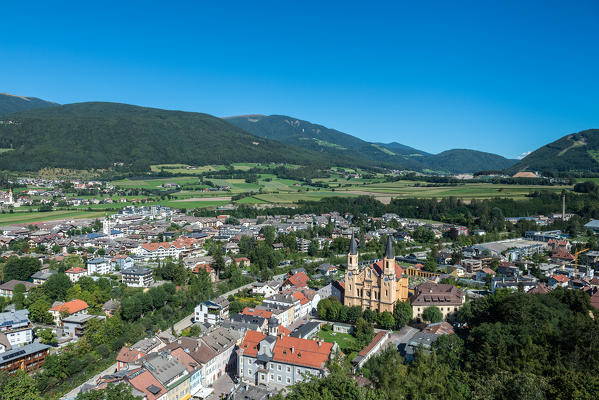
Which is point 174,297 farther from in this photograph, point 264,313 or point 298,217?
point 298,217

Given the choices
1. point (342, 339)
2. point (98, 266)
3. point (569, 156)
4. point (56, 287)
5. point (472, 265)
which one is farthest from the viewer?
point (569, 156)

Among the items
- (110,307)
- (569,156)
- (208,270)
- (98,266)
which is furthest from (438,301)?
(569,156)

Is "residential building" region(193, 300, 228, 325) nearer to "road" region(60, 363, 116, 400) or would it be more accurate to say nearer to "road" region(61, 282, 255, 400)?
"road" region(61, 282, 255, 400)

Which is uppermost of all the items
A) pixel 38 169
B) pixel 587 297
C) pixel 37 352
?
pixel 38 169

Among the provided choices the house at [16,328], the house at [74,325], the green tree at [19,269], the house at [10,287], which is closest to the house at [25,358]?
the house at [16,328]

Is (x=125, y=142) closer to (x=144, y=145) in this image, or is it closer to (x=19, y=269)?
(x=144, y=145)

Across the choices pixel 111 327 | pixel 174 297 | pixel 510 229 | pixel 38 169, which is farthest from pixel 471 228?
pixel 38 169

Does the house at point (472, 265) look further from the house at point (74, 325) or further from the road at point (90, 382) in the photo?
the road at point (90, 382)
